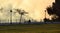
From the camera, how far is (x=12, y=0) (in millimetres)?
1883

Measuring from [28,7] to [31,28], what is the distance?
219 mm

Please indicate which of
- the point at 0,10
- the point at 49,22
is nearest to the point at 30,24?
the point at 49,22

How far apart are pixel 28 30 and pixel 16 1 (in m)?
0.32

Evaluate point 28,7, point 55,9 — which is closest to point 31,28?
point 28,7

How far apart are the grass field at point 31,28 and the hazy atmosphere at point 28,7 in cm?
8

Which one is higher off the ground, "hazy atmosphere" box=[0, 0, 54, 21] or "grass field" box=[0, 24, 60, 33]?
"hazy atmosphere" box=[0, 0, 54, 21]

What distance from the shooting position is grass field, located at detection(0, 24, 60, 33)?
184cm

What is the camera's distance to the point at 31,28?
1.88m

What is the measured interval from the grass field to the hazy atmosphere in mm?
83

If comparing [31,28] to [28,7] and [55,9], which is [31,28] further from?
[55,9]

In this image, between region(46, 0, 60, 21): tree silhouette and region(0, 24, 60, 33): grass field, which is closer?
region(0, 24, 60, 33): grass field

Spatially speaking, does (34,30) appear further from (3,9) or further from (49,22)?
(3,9)

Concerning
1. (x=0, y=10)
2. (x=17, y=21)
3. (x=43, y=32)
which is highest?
(x=0, y=10)

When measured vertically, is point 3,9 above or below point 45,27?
above
